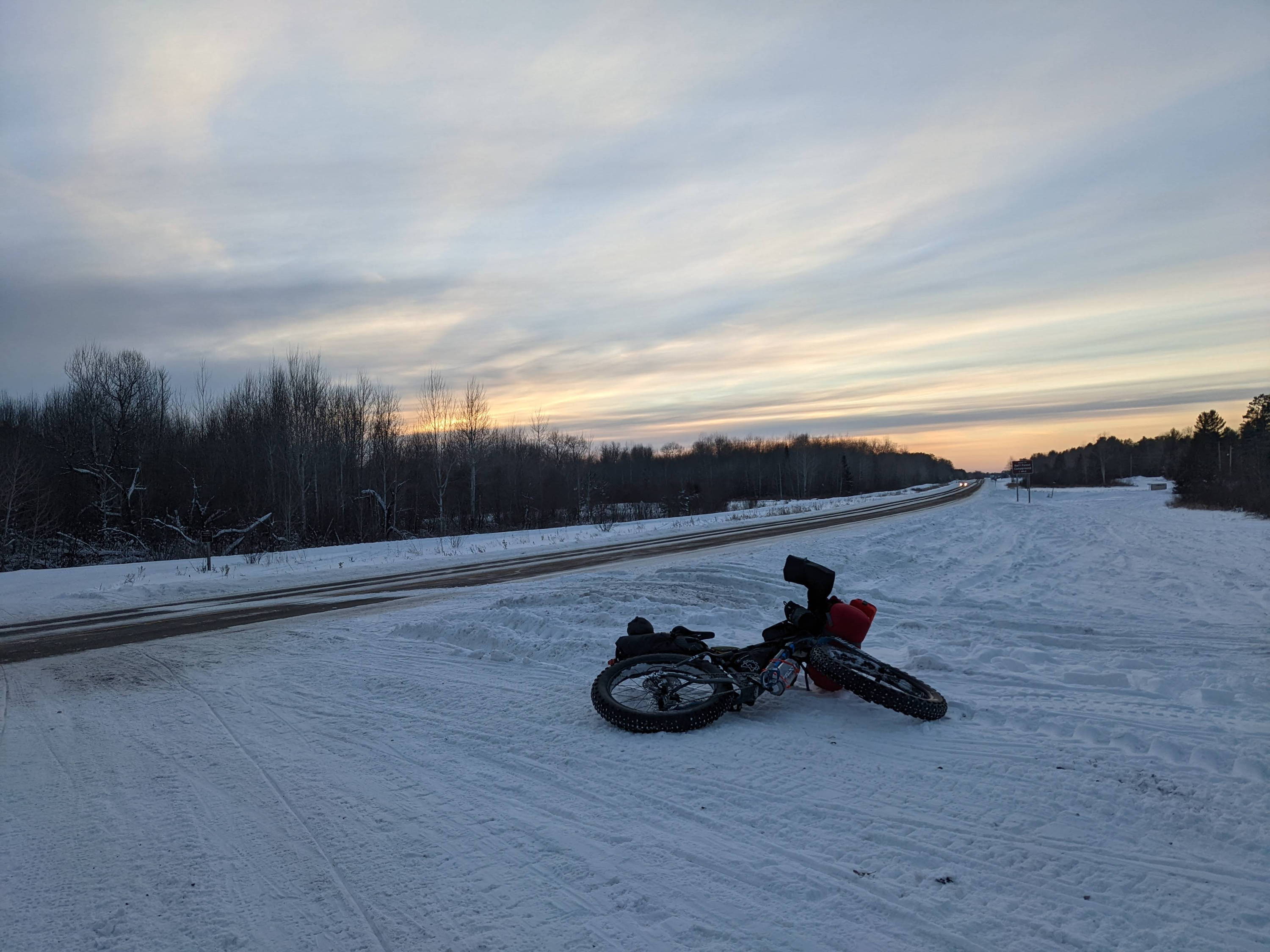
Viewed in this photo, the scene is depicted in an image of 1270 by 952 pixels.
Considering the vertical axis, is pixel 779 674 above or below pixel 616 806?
above

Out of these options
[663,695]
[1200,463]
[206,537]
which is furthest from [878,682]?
[1200,463]

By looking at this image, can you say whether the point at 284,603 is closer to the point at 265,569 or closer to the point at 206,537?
the point at 265,569

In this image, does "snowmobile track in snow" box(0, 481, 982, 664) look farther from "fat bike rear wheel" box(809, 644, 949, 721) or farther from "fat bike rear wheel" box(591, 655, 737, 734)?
"fat bike rear wheel" box(809, 644, 949, 721)

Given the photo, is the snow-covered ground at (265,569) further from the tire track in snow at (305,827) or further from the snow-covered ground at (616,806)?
the tire track in snow at (305,827)

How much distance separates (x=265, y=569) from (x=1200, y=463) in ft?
213

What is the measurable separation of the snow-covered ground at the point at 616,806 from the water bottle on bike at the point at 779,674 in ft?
0.70

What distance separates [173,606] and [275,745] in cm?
1067

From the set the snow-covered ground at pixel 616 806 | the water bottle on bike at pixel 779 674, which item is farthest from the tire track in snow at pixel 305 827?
the water bottle on bike at pixel 779 674

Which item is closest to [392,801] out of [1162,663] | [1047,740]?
[1047,740]

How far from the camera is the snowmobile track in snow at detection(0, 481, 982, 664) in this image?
10.3m

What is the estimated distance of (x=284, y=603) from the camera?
1321 centimetres

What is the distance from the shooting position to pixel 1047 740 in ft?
15.1

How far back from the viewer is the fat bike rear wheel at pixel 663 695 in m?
5.08

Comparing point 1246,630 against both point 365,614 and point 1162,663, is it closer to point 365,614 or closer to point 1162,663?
point 1162,663
